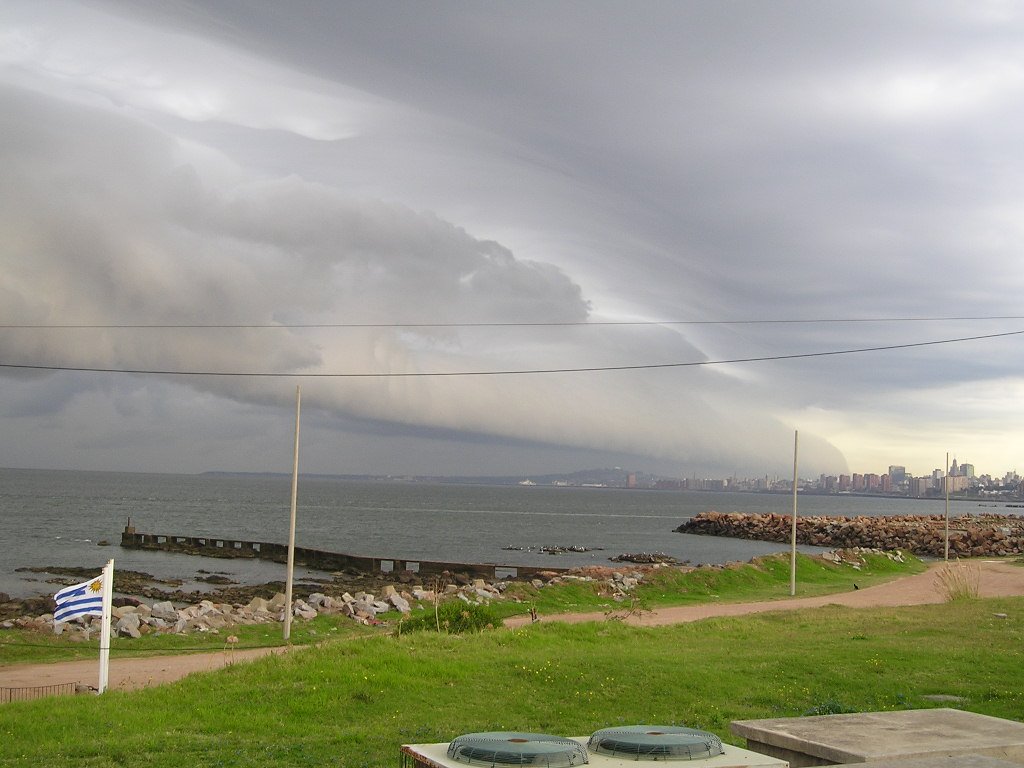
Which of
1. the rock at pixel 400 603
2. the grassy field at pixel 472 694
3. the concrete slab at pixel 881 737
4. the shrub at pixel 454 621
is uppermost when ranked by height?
the concrete slab at pixel 881 737

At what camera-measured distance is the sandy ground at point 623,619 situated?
18.4 m

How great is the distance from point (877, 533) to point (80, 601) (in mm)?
73948

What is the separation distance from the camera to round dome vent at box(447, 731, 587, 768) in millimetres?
5707

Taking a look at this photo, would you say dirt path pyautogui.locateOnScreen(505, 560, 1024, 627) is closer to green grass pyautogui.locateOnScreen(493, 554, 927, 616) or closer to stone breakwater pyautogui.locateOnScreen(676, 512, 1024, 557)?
green grass pyautogui.locateOnScreen(493, 554, 927, 616)

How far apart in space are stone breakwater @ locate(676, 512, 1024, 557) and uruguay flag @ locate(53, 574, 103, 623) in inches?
2334

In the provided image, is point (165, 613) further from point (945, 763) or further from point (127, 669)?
point (945, 763)

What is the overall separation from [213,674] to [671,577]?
2505cm

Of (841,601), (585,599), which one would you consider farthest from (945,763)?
(585,599)

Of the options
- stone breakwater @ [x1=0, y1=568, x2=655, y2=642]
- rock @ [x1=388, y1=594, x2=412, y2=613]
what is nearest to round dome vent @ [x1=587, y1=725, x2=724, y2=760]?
stone breakwater @ [x1=0, y1=568, x2=655, y2=642]

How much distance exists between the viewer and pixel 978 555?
62625mm

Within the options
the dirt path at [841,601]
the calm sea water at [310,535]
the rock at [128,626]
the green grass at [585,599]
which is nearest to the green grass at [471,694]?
the green grass at [585,599]

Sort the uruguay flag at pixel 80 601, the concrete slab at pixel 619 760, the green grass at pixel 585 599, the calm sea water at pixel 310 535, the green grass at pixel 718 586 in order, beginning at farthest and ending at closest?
1. the calm sea water at pixel 310 535
2. the green grass at pixel 718 586
3. the green grass at pixel 585 599
4. the uruguay flag at pixel 80 601
5. the concrete slab at pixel 619 760

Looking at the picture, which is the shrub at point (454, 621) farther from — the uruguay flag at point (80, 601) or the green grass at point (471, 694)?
the uruguay flag at point (80, 601)

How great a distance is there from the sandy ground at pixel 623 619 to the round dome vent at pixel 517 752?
10.1 meters
